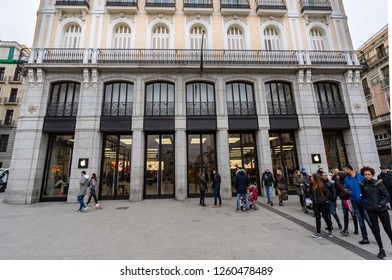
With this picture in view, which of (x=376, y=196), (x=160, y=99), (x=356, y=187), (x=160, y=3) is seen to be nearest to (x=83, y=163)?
(x=160, y=99)

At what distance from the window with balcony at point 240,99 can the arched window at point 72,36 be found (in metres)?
12.4

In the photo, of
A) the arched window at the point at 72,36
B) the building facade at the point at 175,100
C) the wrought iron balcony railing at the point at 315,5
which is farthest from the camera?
the wrought iron balcony railing at the point at 315,5

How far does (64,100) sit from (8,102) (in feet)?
94.2

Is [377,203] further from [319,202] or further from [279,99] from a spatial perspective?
[279,99]

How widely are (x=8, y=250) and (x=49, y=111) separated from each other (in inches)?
418

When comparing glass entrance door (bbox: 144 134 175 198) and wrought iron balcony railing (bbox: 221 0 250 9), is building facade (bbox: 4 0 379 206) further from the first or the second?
wrought iron balcony railing (bbox: 221 0 250 9)

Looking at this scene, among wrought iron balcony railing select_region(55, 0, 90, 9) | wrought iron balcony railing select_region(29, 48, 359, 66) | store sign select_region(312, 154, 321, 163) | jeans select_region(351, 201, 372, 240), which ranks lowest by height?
jeans select_region(351, 201, 372, 240)

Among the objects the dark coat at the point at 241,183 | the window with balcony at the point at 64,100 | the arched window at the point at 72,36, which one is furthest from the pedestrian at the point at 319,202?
the arched window at the point at 72,36

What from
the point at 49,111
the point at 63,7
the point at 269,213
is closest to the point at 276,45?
the point at 269,213

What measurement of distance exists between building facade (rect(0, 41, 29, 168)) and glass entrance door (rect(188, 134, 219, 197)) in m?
34.2

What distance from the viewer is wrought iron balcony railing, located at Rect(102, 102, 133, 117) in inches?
496

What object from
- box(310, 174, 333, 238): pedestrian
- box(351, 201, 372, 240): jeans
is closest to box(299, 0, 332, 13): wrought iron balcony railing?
box(310, 174, 333, 238): pedestrian

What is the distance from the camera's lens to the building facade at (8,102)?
94.6ft

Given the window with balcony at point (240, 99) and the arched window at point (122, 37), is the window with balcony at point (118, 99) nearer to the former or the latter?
the arched window at point (122, 37)
